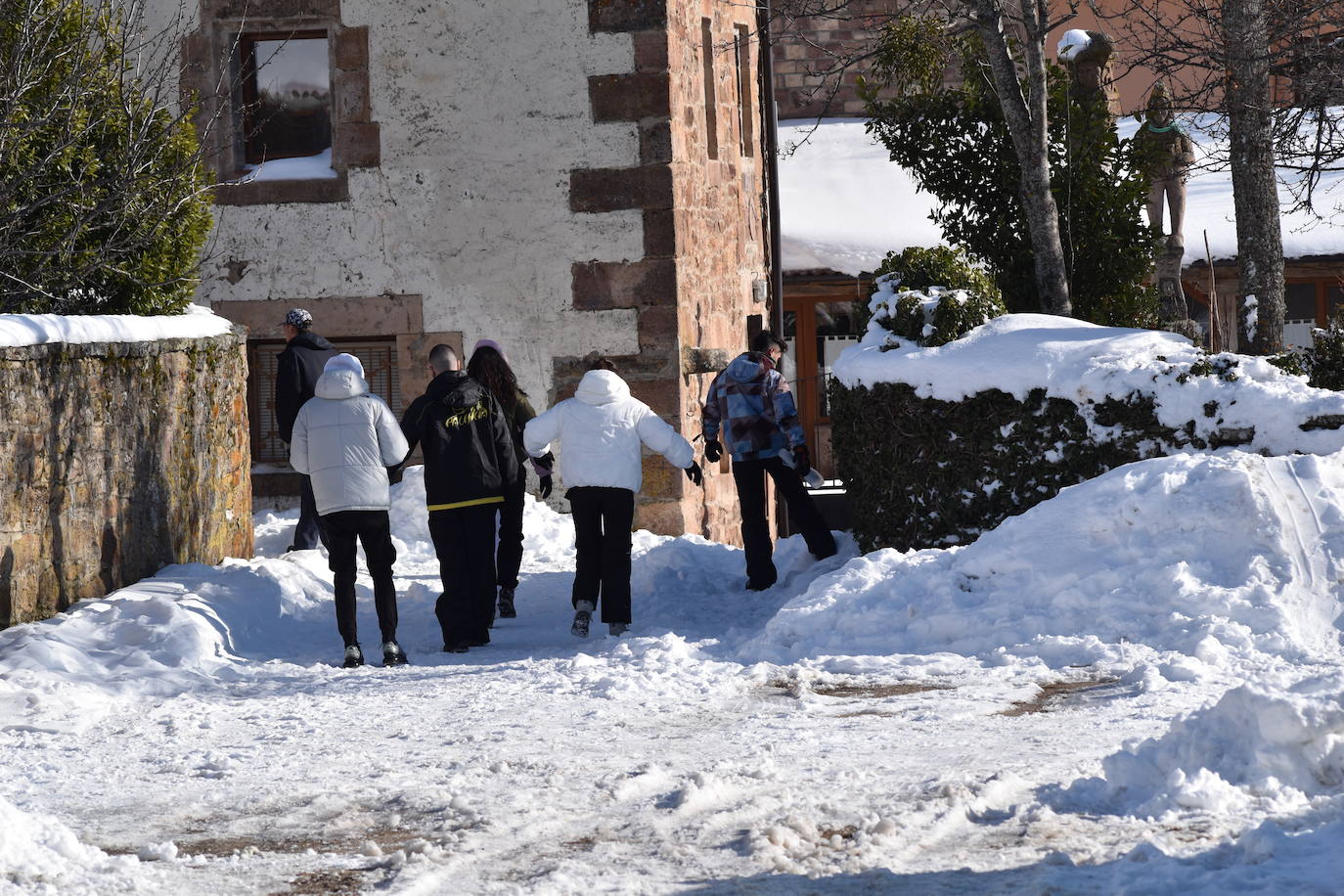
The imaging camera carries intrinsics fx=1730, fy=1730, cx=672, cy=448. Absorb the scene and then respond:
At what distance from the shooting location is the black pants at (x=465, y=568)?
8.29 meters

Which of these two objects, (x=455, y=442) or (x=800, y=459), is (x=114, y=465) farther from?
(x=800, y=459)

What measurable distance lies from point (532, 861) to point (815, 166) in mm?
16432

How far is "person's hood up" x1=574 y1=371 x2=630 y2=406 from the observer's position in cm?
Answer: 873

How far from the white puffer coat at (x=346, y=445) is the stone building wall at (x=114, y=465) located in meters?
1.18

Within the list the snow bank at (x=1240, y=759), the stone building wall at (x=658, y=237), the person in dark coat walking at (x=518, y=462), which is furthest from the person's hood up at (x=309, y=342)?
the snow bank at (x=1240, y=759)

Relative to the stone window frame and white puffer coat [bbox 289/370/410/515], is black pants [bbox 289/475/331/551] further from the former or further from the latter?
white puffer coat [bbox 289/370/410/515]

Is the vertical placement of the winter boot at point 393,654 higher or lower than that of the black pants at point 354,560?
lower

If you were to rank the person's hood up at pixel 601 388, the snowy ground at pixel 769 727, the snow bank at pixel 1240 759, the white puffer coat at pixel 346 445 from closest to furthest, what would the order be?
the snowy ground at pixel 769 727, the snow bank at pixel 1240 759, the white puffer coat at pixel 346 445, the person's hood up at pixel 601 388

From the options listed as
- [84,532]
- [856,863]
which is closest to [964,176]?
[84,532]

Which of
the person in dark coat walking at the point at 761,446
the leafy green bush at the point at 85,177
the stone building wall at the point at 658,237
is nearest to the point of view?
the leafy green bush at the point at 85,177

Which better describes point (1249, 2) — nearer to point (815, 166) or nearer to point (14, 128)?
point (14, 128)

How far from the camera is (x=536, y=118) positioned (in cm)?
1238

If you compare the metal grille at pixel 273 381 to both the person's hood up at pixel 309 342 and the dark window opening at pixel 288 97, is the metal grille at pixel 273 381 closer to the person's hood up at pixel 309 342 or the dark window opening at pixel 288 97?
the dark window opening at pixel 288 97

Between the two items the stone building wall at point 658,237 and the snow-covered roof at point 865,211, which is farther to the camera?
the snow-covered roof at point 865,211
